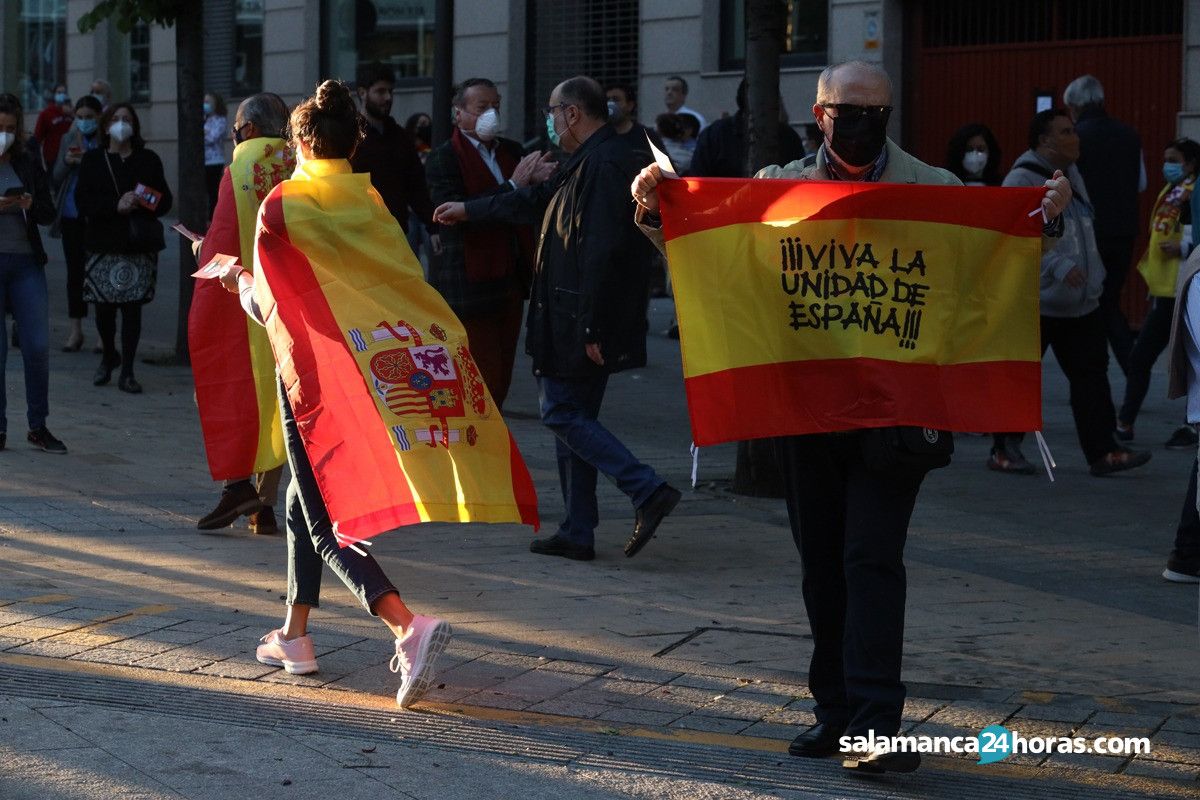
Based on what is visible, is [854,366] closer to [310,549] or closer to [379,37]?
[310,549]

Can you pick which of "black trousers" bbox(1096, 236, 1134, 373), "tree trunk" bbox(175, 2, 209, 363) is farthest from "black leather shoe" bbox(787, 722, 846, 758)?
"tree trunk" bbox(175, 2, 209, 363)

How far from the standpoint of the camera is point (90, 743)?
4852 millimetres

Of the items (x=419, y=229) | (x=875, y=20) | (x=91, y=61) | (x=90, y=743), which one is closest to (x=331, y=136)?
(x=90, y=743)

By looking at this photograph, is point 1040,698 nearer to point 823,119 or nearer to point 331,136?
point 823,119

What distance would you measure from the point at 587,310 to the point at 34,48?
2684 cm

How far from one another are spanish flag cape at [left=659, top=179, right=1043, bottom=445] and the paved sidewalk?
922 mm

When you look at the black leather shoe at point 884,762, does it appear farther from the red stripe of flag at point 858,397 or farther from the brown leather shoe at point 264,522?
the brown leather shoe at point 264,522

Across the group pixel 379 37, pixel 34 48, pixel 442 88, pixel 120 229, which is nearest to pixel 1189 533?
pixel 442 88

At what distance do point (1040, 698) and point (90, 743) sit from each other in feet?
8.82

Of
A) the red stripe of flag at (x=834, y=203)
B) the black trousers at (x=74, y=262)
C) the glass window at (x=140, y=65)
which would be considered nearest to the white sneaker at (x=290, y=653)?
Answer: the red stripe of flag at (x=834, y=203)

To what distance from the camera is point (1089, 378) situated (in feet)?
31.6

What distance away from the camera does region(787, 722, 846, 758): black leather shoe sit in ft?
16.0

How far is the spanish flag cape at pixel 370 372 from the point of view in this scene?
17.5 feet

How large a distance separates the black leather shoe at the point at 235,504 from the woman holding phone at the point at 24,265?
2110 mm
